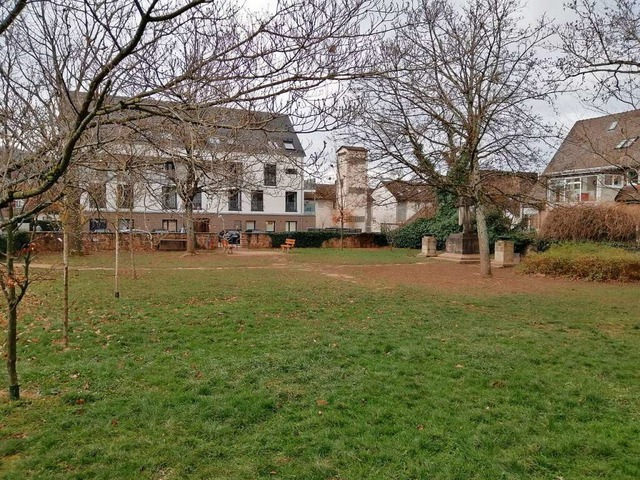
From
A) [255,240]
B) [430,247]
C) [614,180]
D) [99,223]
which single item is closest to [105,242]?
[255,240]

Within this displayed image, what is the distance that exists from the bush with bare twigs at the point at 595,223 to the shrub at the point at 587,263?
3.59 m

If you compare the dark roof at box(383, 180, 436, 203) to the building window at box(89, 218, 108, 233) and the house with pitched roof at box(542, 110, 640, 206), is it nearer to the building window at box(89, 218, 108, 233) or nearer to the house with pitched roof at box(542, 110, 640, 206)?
the house with pitched roof at box(542, 110, 640, 206)

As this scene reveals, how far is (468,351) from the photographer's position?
539 cm

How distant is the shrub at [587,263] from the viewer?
12.7 m

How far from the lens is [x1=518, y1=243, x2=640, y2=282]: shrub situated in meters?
12.7

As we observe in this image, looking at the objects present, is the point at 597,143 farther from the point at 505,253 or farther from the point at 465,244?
the point at 465,244

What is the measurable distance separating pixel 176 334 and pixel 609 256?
1272 centimetres

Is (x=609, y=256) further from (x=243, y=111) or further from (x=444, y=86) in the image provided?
(x=243, y=111)

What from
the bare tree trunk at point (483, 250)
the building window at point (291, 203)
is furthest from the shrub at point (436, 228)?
the building window at point (291, 203)

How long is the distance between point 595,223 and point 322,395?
17.7 metres

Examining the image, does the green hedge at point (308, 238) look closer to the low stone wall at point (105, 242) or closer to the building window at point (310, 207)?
the low stone wall at point (105, 242)

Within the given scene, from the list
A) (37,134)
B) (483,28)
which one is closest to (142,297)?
(37,134)

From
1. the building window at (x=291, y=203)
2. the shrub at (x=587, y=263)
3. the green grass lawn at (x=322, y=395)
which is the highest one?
the building window at (x=291, y=203)

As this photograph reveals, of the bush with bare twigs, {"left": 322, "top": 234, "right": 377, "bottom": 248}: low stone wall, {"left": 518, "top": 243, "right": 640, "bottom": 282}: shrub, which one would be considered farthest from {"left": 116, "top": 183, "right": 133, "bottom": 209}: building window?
{"left": 322, "top": 234, "right": 377, "bottom": 248}: low stone wall
